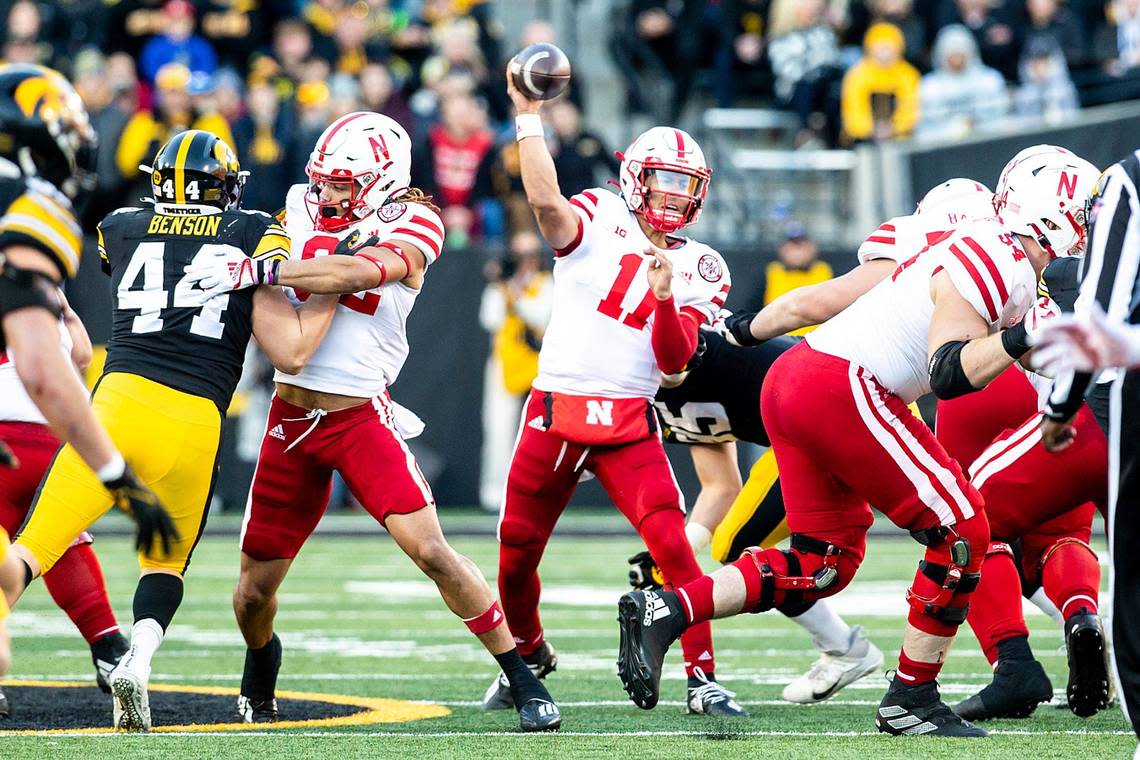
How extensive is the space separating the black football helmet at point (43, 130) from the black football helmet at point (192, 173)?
1.29 metres

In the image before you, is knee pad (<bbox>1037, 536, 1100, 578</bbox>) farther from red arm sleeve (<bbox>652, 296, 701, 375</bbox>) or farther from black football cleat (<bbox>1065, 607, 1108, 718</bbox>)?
red arm sleeve (<bbox>652, 296, 701, 375</bbox>)

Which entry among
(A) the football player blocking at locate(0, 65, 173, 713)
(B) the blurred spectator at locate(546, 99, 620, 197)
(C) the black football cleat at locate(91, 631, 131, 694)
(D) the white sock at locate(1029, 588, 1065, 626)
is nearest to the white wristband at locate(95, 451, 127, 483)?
(A) the football player blocking at locate(0, 65, 173, 713)

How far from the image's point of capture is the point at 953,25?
50.0 feet

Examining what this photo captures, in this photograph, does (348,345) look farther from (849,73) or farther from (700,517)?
(849,73)

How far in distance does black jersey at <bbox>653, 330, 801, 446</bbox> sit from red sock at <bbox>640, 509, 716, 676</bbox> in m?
0.86

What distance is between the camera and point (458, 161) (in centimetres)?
1370

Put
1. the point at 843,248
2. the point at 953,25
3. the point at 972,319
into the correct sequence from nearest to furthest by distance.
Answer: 1. the point at 972,319
2. the point at 843,248
3. the point at 953,25

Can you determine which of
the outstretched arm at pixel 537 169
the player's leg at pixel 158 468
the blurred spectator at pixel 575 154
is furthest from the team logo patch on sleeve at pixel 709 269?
the blurred spectator at pixel 575 154

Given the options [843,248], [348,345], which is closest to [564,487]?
[348,345]

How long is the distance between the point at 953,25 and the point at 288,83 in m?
5.84

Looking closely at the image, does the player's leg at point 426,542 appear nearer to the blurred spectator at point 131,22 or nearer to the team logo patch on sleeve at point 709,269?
the team logo patch on sleeve at point 709,269

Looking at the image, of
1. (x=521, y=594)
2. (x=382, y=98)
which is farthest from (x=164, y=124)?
(x=521, y=594)

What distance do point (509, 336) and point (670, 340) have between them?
25.3 ft

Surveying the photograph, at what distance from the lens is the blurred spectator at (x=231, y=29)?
14680 mm
